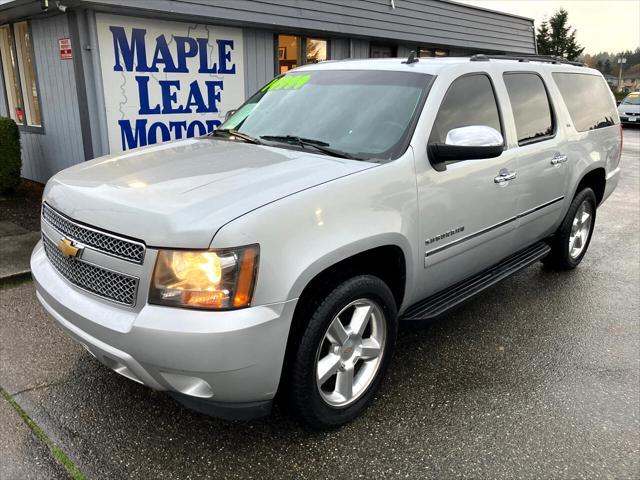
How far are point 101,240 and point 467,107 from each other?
2.36 meters

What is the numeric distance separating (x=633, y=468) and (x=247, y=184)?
2.30 m

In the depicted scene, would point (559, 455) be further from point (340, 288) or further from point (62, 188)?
point (62, 188)

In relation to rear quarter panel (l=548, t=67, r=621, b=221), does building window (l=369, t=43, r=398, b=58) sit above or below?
above

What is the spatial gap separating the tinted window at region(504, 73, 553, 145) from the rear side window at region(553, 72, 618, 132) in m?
0.40

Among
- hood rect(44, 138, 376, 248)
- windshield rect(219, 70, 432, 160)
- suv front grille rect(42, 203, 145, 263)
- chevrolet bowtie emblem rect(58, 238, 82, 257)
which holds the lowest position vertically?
chevrolet bowtie emblem rect(58, 238, 82, 257)

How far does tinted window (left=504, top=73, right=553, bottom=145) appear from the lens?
3836mm

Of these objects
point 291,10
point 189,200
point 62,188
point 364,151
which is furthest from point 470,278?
point 291,10

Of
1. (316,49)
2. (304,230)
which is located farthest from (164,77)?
(304,230)

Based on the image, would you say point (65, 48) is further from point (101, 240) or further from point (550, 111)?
point (550, 111)

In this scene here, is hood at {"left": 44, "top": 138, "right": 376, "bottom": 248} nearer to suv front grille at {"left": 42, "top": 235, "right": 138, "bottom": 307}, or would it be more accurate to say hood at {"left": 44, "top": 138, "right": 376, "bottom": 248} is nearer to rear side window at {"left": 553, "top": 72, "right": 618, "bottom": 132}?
suv front grille at {"left": 42, "top": 235, "right": 138, "bottom": 307}

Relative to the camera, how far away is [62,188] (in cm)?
273

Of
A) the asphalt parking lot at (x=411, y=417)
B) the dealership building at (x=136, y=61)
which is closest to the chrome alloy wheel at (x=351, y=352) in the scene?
the asphalt parking lot at (x=411, y=417)

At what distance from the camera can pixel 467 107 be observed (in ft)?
11.2

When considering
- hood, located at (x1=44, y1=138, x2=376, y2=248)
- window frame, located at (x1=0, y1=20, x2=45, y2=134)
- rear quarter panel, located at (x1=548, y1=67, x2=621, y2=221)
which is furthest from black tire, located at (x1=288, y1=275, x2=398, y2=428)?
window frame, located at (x1=0, y1=20, x2=45, y2=134)
